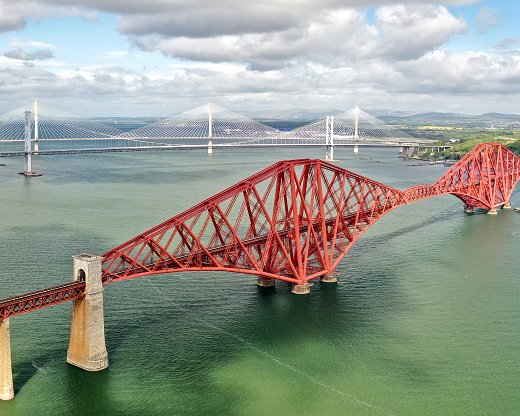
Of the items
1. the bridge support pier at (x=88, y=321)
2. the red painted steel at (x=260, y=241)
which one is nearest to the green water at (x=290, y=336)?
the bridge support pier at (x=88, y=321)

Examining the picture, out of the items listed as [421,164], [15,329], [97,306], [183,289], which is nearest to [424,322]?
[183,289]

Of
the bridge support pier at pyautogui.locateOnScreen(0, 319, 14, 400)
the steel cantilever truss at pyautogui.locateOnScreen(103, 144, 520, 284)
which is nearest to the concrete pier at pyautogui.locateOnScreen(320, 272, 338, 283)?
the steel cantilever truss at pyautogui.locateOnScreen(103, 144, 520, 284)

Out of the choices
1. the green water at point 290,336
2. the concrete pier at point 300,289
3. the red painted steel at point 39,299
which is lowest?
the green water at point 290,336

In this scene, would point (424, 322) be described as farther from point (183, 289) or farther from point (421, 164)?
point (421, 164)

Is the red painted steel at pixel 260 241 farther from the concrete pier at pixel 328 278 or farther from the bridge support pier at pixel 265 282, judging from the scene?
the bridge support pier at pixel 265 282

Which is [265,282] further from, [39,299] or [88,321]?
[39,299]

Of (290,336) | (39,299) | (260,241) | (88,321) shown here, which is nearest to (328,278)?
(260,241)

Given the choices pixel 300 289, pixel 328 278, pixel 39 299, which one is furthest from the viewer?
pixel 328 278
